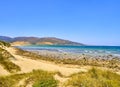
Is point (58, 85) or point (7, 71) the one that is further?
point (7, 71)

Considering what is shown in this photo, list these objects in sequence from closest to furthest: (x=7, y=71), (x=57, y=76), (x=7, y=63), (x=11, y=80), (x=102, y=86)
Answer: (x=102, y=86)
(x=11, y=80)
(x=57, y=76)
(x=7, y=71)
(x=7, y=63)

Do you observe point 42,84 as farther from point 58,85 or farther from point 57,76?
point 57,76

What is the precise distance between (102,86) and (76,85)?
0.94 m

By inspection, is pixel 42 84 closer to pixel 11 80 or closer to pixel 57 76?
pixel 11 80

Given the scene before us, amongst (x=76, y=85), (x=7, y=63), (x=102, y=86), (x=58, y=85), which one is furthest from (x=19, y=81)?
(x=7, y=63)

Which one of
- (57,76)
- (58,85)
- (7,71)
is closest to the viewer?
(58,85)

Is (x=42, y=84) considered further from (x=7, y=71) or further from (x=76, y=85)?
(x=7, y=71)

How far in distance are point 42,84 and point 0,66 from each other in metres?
5.38

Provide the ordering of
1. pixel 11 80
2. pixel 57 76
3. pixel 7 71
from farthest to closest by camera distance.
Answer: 1. pixel 7 71
2. pixel 57 76
3. pixel 11 80

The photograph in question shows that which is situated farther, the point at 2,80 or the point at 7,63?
the point at 7,63

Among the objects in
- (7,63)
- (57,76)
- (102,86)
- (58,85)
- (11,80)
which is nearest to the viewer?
(102,86)

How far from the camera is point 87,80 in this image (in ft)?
33.6

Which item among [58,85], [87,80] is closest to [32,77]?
[58,85]

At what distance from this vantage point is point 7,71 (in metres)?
14.5
